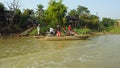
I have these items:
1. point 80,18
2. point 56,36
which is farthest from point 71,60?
point 80,18

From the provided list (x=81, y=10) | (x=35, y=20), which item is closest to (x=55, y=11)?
(x=35, y=20)

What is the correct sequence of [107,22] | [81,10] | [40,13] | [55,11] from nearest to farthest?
[55,11]
[40,13]
[81,10]
[107,22]

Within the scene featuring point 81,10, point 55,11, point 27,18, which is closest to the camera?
point 27,18

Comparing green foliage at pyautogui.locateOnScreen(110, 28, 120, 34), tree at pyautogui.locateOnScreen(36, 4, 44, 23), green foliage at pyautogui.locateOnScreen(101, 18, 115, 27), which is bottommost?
green foliage at pyautogui.locateOnScreen(110, 28, 120, 34)

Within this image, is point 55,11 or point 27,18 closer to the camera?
point 27,18

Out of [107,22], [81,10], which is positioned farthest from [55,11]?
[107,22]

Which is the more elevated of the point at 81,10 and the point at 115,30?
the point at 81,10

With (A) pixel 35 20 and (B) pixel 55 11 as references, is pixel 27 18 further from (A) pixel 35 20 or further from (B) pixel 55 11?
(B) pixel 55 11

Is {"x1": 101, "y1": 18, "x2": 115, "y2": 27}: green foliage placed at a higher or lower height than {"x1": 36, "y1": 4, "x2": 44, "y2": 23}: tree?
lower

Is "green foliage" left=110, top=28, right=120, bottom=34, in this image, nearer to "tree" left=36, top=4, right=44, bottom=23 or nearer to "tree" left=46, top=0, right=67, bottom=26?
"tree" left=46, top=0, right=67, bottom=26

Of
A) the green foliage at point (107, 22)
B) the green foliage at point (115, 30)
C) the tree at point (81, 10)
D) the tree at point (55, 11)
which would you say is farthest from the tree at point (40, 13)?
the green foliage at point (107, 22)

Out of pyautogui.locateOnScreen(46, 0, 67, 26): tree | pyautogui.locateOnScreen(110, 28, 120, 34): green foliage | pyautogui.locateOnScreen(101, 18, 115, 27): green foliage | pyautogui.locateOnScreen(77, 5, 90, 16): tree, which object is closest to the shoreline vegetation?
pyautogui.locateOnScreen(46, 0, 67, 26): tree

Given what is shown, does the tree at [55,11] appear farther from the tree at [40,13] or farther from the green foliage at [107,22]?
the green foliage at [107,22]

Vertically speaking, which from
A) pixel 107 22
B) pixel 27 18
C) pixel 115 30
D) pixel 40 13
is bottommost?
pixel 115 30
